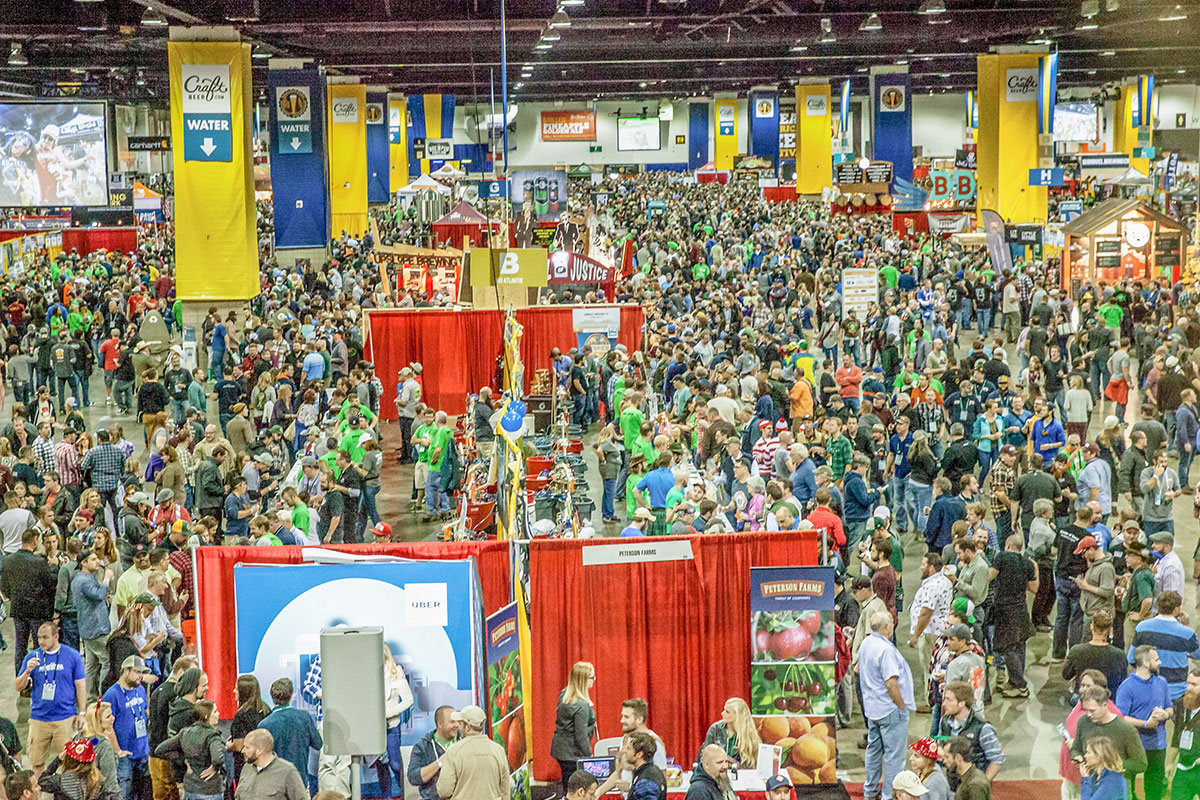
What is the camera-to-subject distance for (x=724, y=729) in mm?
7523

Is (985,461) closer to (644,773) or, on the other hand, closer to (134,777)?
(644,773)

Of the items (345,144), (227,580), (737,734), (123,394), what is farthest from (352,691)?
(345,144)

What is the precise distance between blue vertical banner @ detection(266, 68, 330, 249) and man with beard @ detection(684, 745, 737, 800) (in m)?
27.0

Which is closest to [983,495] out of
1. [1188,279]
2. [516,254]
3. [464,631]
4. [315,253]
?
[516,254]

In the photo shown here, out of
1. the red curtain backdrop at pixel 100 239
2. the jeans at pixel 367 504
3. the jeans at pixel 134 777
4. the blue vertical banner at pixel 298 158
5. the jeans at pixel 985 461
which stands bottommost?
the jeans at pixel 134 777

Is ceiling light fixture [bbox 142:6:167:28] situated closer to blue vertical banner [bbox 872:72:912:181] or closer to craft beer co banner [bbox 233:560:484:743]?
craft beer co banner [bbox 233:560:484:743]

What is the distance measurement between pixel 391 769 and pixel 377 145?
4199 centimetres

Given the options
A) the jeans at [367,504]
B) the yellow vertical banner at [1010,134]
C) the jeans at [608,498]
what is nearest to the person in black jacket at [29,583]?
the jeans at [367,504]

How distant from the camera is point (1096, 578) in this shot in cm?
944

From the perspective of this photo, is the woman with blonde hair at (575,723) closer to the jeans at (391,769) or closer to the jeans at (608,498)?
the jeans at (391,769)

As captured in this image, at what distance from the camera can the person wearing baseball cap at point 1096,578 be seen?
30.8 feet

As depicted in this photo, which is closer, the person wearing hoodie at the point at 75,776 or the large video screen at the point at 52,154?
the person wearing hoodie at the point at 75,776

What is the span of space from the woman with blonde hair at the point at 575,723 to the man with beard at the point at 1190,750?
3.21m

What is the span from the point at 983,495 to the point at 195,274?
48.2 feet
